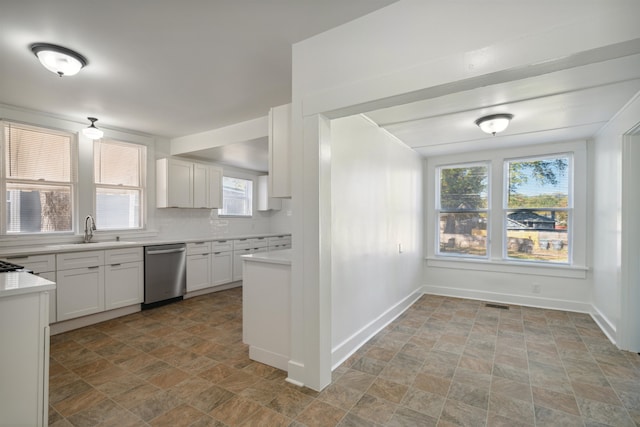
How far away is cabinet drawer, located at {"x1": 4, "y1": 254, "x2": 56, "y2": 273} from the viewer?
10.6 ft

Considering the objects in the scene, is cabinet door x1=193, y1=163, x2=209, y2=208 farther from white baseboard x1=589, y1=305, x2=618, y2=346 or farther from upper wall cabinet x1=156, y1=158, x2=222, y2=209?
white baseboard x1=589, y1=305, x2=618, y2=346

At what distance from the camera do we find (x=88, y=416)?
2.01 metres

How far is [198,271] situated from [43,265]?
1976 millimetres

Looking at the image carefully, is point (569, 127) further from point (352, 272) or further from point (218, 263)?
point (218, 263)

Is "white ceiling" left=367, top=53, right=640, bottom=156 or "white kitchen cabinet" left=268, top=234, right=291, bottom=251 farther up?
"white ceiling" left=367, top=53, right=640, bottom=156

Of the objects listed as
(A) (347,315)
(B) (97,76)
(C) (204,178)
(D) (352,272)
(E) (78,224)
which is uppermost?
(B) (97,76)

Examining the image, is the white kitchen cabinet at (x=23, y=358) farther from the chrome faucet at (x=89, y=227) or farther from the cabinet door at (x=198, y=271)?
the cabinet door at (x=198, y=271)

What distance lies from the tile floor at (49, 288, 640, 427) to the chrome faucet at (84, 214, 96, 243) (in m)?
1.24

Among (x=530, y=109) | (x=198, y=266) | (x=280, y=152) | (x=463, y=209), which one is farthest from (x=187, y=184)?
(x=530, y=109)

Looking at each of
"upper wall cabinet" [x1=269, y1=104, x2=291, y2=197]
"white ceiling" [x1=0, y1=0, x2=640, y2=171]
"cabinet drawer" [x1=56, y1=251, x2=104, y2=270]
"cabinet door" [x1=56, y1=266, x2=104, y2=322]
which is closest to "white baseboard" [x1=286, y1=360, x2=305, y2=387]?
"upper wall cabinet" [x1=269, y1=104, x2=291, y2=197]

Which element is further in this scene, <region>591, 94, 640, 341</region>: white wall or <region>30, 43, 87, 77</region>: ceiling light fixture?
<region>591, 94, 640, 341</region>: white wall


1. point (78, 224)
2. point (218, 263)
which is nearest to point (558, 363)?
point (218, 263)

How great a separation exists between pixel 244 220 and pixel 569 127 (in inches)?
223

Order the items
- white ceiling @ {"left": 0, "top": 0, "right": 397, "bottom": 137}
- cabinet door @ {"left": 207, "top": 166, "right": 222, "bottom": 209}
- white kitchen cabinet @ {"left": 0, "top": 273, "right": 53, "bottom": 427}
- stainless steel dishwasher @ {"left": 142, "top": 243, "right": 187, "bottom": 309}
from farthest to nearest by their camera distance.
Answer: cabinet door @ {"left": 207, "top": 166, "right": 222, "bottom": 209} < stainless steel dishwasher @ {"left": 142, "top": 243, "right": 187, "bottom": 309} < white ceiling @ {"left": 0, "top": 0, "right": 397, "bottom": 137} < white kitchen cabinet @ {"left": 0, "top": 273, "right": 53, "bottom": 427}
